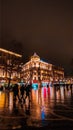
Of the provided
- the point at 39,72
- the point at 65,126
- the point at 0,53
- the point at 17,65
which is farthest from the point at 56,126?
the point at 39,72

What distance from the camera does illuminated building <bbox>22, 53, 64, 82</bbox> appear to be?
423ft

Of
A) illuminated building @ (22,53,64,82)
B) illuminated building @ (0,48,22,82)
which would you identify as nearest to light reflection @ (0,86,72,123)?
illuminated building @ (0,48,22,82)

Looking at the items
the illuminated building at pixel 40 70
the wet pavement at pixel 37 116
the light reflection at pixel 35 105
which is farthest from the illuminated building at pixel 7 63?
the wet pavement at pixel 37 116

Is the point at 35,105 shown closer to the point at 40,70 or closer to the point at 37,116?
the point at 37,116

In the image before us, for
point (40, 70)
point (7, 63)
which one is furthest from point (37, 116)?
point (40, 70)

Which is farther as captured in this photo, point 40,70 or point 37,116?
point 40,70

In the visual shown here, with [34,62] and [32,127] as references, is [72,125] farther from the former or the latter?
[34,62]

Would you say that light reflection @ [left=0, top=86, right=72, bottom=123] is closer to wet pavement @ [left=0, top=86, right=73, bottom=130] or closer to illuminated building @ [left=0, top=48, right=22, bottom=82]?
wet pavement @ [left=0, top=86, right=73, bottom=130]

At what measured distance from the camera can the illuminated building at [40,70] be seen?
128863 mm

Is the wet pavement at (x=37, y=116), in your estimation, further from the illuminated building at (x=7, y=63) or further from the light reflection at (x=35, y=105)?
the illuminated building at (x=7, y=63)

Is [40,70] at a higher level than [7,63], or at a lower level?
higher

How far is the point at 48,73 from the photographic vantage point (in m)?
145

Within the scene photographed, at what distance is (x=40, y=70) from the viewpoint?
461ft

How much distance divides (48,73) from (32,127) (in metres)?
135
